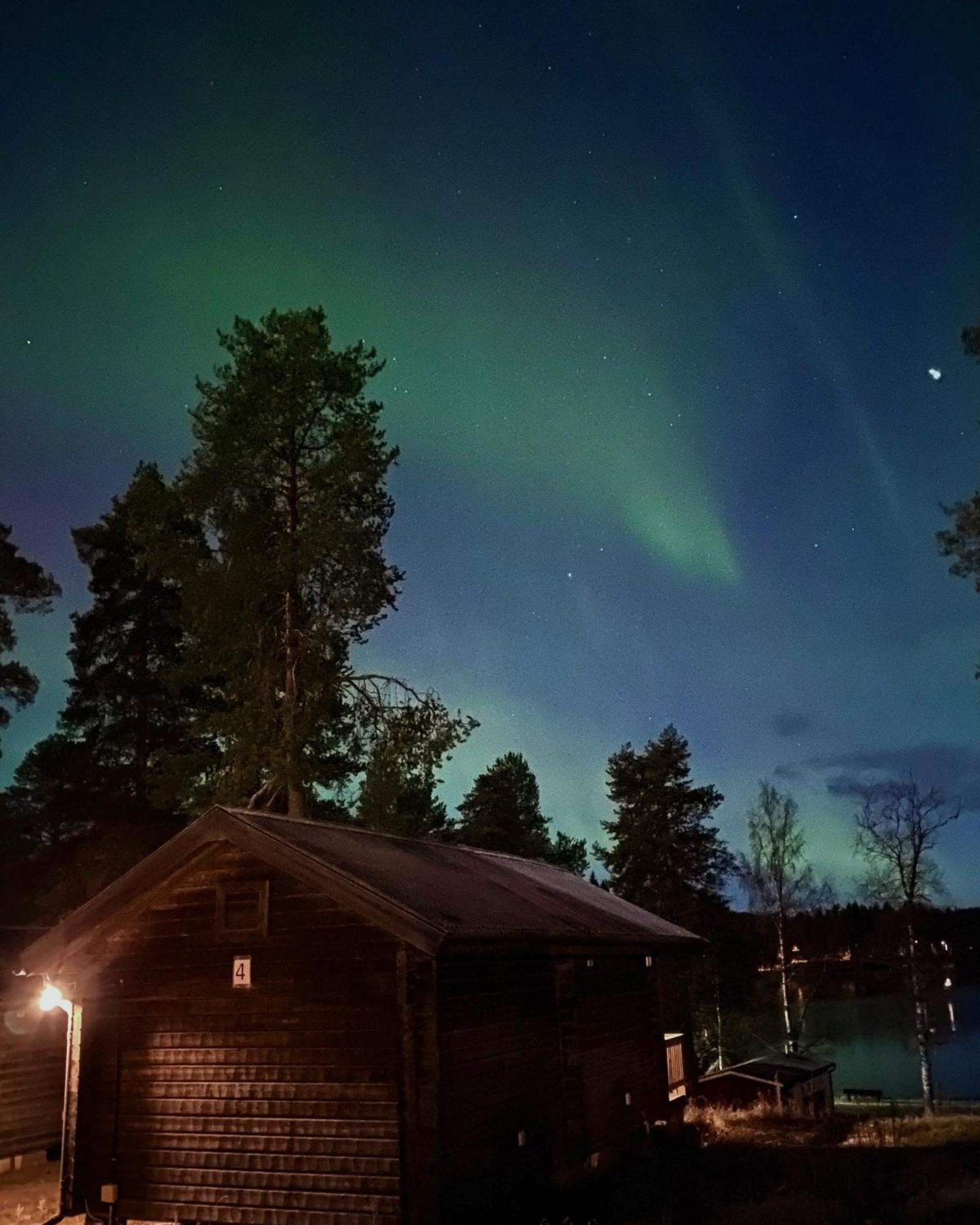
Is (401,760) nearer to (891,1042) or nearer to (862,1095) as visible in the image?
(862,1095)

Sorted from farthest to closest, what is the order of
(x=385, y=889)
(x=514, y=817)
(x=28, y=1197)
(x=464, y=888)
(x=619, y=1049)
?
(x=514, y=817) < (x=619, y=1049) < (x=28, y=1197) < (x=464, y=888) < (x=385, y=889)

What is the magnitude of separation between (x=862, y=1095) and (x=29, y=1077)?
3420cm

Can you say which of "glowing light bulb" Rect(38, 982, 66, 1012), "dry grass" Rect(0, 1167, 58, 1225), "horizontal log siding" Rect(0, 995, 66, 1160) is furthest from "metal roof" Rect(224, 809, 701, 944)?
"horizontal log siding" Rect(0, 995, 66, 1160)

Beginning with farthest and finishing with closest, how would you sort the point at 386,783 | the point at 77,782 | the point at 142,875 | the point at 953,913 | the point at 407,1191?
the point at 953,913, the point at 77,782, the point at 386,783, the point at 142,875, the point at 407,1191

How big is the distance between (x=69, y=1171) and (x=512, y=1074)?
22.0ft

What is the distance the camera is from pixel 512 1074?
47.4ft

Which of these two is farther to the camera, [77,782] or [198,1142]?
[77,782]

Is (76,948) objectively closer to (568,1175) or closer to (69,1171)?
(69,1171)

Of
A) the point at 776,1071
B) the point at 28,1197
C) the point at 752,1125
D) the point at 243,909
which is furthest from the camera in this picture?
the point at 776,1071

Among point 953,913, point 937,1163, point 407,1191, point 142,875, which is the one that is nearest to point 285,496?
point 142,875

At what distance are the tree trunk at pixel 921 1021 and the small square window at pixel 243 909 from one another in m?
27.9

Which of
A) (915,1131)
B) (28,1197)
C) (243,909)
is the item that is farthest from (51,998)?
(915,1131)

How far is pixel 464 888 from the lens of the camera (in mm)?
15875

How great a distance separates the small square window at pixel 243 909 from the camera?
14.2 meters
